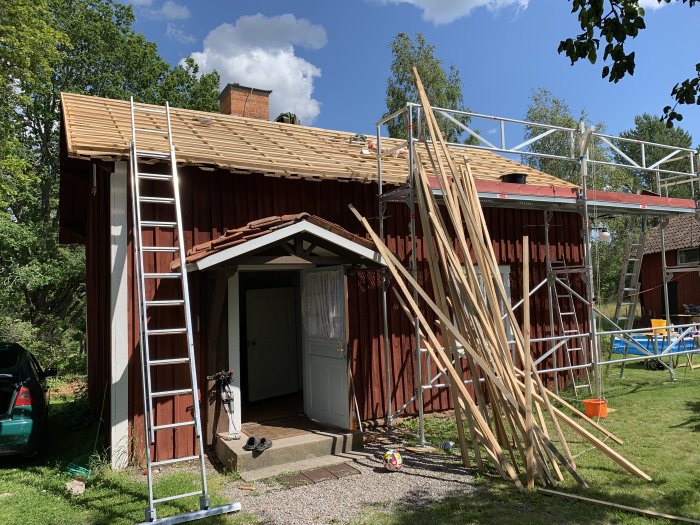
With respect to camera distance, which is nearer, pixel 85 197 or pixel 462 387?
pixel 462 387

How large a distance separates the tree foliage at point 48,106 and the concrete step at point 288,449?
37.5 ft

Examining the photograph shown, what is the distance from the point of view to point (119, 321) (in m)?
6.03

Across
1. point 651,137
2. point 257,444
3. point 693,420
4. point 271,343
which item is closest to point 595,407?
point 693,420

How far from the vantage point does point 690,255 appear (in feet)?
74.7

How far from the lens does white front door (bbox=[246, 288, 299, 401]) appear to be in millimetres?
8734

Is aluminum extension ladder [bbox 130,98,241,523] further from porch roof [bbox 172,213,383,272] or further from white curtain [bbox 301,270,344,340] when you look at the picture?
white curtain [bbox 301,270,344,340]

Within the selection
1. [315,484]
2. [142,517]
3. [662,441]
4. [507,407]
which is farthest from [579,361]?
[142,517]

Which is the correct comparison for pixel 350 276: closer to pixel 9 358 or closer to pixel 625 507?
pixel 625 507

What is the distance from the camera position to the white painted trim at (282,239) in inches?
220

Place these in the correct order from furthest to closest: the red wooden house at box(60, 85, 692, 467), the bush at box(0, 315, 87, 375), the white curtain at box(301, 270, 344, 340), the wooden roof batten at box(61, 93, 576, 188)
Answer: the bush at box(0, 315, 87, 375) < the white curtain at box(301, 270, 344, 340) < the wooden roof batten at box(61, 93, 576, 188) < the red wooden house at box(60, 85, 692, 467)

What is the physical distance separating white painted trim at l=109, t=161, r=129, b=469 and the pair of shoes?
1.41 m

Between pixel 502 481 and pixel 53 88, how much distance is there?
883 inches

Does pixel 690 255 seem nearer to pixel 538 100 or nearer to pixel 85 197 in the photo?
pixel 538 100

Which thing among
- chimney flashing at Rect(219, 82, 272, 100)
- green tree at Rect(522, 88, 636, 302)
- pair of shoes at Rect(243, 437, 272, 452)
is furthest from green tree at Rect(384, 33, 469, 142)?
pair of shoes at Rect(243, 437, 272, 452)
